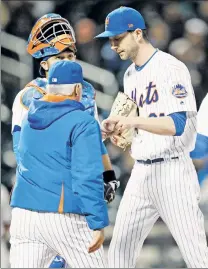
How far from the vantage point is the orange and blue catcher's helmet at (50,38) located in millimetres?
4371

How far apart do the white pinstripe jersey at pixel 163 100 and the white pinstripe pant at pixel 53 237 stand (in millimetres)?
863

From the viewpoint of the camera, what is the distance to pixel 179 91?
13.7ft

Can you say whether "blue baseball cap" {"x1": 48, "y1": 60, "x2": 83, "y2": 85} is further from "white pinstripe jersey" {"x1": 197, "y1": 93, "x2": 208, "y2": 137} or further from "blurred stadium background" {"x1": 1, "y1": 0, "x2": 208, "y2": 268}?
"blurred stadium background" {"x1": 1, "y1": 0, "x2": 208, "y2": 268}

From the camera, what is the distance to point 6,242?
5.46 m

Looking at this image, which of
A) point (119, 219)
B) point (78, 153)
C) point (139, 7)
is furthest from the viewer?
point (139, 7)

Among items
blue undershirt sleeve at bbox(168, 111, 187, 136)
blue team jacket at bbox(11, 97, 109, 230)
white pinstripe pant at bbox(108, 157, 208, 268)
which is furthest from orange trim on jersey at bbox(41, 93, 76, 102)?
white pinstripe pant at bbox(108, 157, 208, 268)

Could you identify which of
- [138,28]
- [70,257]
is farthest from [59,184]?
[138,28]

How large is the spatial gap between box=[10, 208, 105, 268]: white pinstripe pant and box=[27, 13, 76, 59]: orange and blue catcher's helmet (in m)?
1.17

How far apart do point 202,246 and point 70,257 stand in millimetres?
901

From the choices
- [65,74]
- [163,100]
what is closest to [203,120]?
[163,100]

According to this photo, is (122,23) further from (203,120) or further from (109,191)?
(109,191)

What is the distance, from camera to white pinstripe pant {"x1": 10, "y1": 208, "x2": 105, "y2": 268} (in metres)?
3.52

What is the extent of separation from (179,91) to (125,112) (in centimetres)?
34

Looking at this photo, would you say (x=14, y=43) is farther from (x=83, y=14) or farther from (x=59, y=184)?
(x=59, y=184)
